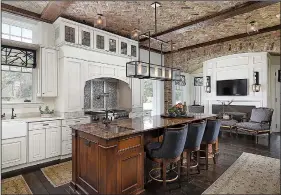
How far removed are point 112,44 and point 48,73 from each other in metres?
1.83

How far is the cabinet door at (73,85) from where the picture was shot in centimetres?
417

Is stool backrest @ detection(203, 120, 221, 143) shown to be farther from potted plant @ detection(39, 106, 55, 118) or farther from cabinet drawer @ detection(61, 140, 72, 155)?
potted plant @ detection(39, 106, 55, 118)

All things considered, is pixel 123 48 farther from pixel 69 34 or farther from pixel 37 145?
pixel 37 145

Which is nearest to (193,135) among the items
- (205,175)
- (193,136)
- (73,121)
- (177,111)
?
(193,136)

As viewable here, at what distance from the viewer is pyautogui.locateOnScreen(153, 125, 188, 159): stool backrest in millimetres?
2594

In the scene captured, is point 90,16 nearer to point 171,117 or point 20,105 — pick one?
point 20,105

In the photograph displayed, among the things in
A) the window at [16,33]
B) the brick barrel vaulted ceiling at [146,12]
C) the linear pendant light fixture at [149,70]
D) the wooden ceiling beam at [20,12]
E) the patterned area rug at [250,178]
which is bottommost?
the patterned area rug at [250,178]

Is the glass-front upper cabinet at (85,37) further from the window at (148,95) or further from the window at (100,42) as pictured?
the window at (148,95)

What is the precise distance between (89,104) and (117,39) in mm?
1966

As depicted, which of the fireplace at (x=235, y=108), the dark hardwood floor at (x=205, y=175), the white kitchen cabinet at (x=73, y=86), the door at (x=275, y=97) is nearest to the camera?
the dark hardwood floor at (x=205, y=175)

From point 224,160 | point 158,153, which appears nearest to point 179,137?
point 158,153

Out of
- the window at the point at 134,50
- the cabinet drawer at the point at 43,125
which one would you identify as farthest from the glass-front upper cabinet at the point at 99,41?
the cabinet drawer at the point at 43,125

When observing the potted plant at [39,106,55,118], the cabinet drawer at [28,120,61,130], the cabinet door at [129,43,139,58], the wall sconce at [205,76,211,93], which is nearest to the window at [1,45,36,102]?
the potted plant at [39,106,55,118]

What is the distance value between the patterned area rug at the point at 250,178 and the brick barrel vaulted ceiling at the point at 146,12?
3.12 meters
